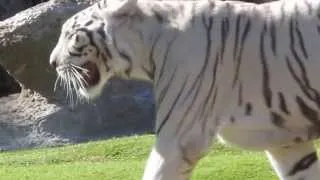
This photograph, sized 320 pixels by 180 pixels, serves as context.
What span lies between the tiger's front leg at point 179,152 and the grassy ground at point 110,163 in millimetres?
2280

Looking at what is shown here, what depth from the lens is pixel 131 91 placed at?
32.1 feet

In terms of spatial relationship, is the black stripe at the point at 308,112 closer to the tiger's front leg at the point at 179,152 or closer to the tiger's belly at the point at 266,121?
the tiger's belly at the point at 266,121

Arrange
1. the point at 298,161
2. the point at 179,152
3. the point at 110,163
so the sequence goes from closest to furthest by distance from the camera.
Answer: the point at 179,152
the point at 298,161
the point at 110,163

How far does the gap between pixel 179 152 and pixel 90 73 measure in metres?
0.54

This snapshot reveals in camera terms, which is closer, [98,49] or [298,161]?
[98,49]

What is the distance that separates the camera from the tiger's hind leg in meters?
4.00

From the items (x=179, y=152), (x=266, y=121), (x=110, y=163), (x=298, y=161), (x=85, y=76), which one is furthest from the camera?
(x=110, y=163)

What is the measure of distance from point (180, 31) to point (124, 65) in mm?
279

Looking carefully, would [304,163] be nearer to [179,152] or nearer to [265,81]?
[265,81]

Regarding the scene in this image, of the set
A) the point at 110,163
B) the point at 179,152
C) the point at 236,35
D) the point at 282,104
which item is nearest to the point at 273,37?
the point at 236,35

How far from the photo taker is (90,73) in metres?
3.82

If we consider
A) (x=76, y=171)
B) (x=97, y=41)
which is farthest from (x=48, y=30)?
(x=97, y=41)

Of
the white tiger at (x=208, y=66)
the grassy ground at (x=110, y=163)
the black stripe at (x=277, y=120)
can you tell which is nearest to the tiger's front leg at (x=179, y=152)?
the white tiger at (x=208, y=66)

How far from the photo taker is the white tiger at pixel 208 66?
3625mm
